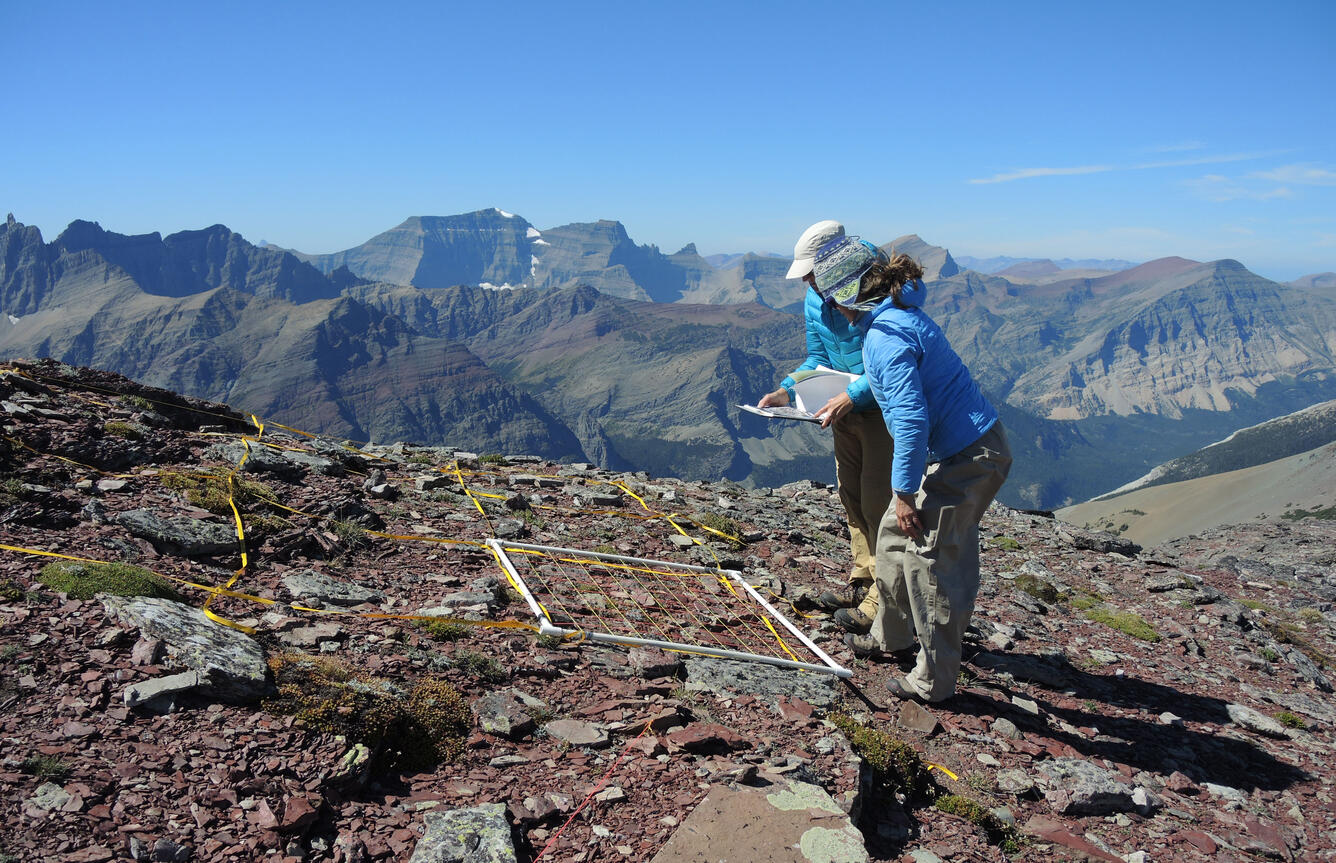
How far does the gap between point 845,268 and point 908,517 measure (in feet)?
6.83

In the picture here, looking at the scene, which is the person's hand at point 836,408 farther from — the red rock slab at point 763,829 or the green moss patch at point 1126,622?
the green moss patch at point 1126,622

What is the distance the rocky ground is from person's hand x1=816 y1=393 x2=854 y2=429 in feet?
7.57

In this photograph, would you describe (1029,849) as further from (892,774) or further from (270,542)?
(270,542)

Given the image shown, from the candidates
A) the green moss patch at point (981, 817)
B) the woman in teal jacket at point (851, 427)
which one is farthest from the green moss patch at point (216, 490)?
the green moss patch at point (981, 817)

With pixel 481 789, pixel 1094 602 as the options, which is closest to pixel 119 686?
pixel 481 789

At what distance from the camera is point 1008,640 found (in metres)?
8.74

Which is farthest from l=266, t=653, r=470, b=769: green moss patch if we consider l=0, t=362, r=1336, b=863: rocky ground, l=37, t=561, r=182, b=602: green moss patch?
l=37, t=561, r=182, b=602: green moss patch

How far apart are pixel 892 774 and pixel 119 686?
504 cm

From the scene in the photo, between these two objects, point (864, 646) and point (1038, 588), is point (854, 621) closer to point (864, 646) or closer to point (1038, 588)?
point (864, 646)

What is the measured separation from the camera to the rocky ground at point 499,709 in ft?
13.3

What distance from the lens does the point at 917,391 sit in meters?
5.70

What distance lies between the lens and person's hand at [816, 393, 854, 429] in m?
6.73

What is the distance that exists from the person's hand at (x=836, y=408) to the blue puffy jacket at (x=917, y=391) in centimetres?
73

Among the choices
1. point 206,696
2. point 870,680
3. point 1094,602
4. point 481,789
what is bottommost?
point 1094,602
